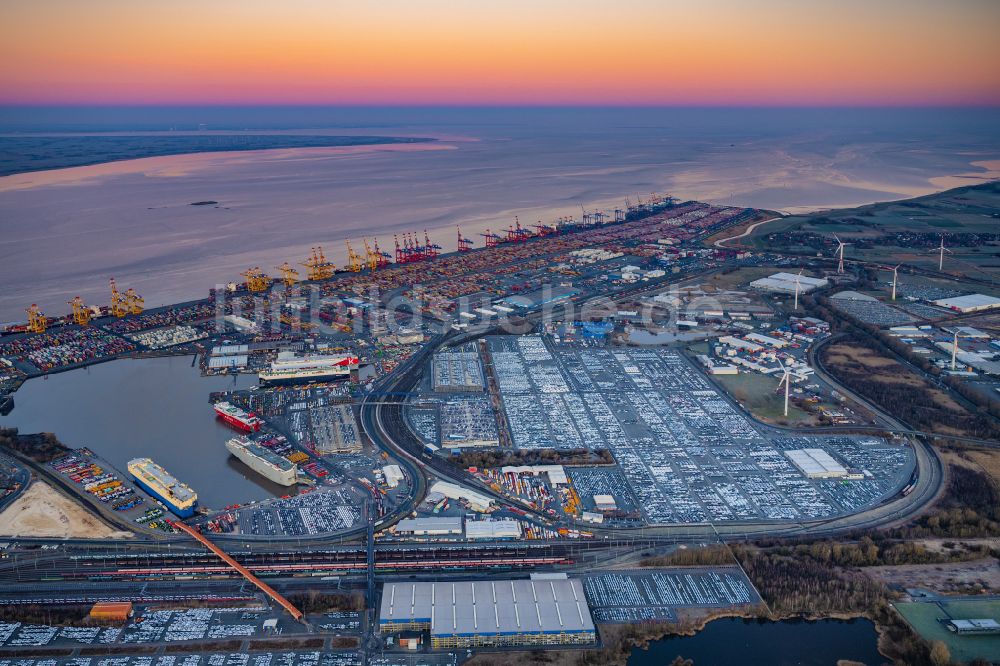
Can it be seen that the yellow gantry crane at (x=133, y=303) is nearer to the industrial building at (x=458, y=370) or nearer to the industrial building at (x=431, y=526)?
the industrial building at (x=458, y=370)

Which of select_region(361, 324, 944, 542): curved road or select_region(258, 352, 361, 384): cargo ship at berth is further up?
select_region(258, 352, 361, 384): cargo ship at berth

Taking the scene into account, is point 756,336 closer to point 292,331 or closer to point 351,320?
point 351,320

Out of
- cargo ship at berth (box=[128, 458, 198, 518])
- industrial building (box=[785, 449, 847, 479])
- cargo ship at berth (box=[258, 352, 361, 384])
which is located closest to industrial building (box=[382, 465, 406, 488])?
cargo ship at berth (box=[128, 458, 198, 518])

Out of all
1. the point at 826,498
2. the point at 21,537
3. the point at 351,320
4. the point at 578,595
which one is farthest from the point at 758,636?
the point at 351,320

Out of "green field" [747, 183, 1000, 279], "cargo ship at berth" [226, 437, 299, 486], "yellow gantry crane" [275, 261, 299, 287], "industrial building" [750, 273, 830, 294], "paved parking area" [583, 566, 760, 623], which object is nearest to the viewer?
"paved parking area" [583, 566, 760, 623]

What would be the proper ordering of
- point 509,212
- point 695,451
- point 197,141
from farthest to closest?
point 197,141 → point 509,212 → point 695,451

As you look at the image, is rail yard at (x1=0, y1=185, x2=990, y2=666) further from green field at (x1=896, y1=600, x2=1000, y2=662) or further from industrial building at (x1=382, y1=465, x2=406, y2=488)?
green field at (x1=896, y1=600, x2=1000, y2=662)

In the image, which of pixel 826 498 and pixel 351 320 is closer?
pixel 826 498

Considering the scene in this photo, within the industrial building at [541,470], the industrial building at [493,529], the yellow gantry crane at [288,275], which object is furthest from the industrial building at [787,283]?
the industrial building at [493,529]
